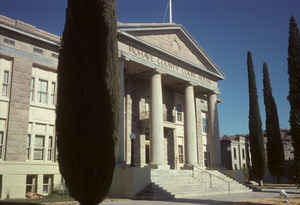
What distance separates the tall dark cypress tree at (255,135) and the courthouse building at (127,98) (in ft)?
10.9

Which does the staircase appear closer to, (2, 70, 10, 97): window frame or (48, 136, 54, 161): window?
(48, 136, 54, 161): window

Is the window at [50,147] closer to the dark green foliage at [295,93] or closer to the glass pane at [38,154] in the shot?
the glass pane at [38,154]

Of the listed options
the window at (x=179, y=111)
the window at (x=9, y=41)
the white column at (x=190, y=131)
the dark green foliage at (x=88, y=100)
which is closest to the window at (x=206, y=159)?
the window at (x=179, y=111)

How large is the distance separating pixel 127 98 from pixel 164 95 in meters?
5.14

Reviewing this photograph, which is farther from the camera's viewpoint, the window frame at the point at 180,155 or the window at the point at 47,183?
the window frame at the point at 180,155

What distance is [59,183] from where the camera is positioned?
2097 cm

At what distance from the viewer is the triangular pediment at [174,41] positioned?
23.9 metres

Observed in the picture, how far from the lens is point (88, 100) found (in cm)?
1142

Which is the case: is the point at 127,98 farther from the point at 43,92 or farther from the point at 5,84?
the point at 5,84

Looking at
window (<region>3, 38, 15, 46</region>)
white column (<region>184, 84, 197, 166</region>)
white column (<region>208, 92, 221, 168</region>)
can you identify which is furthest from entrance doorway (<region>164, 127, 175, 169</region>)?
window (<region>3, 38, 15, 46</region>)

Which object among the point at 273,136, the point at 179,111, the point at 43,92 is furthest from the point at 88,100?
the point at 273,136

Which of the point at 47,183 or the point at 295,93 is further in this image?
the point at 47,183

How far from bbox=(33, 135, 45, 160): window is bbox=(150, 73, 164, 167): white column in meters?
7.43

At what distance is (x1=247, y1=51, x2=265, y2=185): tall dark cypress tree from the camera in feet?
102
